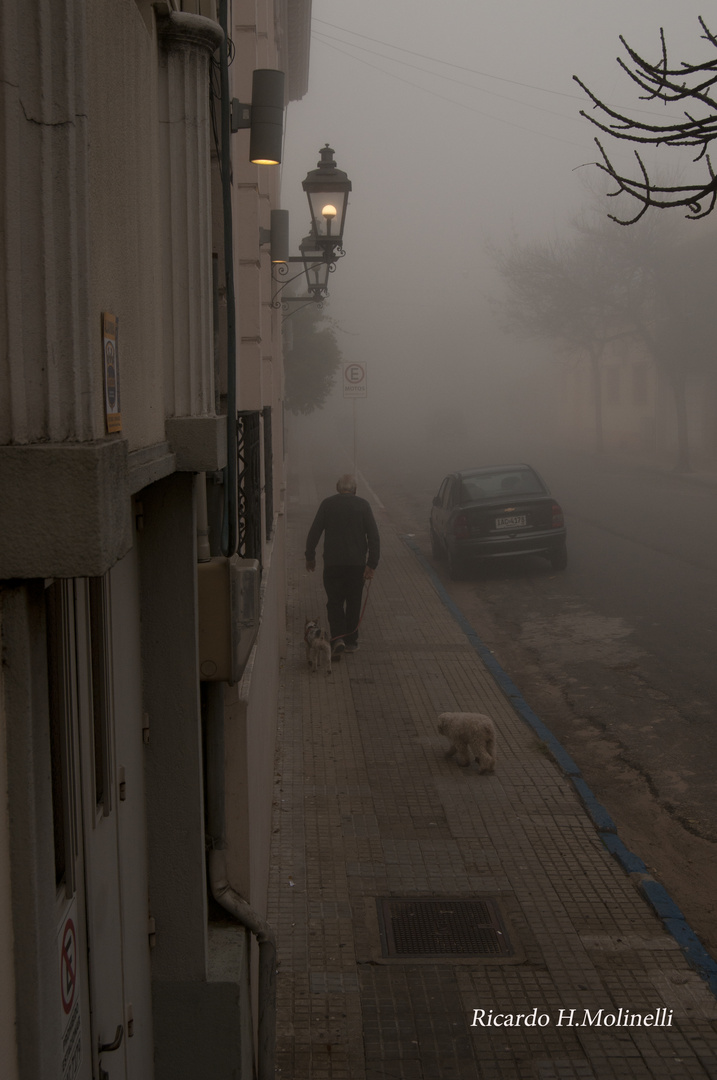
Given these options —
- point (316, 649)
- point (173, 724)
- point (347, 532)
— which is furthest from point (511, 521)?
point (173, 724)

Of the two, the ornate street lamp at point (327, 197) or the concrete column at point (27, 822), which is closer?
the concrete column at point (27, 822)

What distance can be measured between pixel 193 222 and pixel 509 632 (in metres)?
9.98

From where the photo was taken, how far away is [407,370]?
13312cm

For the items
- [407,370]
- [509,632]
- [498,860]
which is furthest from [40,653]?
[407,370]

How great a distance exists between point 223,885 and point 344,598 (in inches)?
284

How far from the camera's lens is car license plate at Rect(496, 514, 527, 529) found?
15.7 m

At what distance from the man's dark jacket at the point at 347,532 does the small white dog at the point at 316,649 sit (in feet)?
2.70

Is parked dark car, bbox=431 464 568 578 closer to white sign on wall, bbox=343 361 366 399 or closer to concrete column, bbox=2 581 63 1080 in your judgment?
white sign on wall, bbox=343 361 366 399

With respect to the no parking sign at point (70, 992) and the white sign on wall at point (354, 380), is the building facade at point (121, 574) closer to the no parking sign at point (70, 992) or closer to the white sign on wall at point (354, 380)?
the no parking sign at point (70, 992)

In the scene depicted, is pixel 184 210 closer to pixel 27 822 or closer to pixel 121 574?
pixel 121 574

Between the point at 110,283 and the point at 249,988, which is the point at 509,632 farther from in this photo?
the point at 110,283

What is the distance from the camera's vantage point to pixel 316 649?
10.2 metres

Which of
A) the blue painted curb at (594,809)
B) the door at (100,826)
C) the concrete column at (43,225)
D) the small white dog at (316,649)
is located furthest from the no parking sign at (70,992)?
the small white dog at (316,649)

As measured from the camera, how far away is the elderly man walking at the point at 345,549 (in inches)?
421
